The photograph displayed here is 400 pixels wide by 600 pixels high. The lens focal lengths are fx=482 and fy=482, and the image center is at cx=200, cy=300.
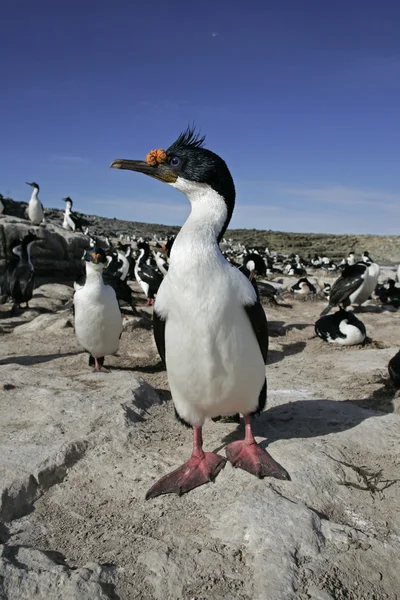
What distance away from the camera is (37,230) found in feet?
52.4

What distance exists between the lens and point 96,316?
682 centimetres

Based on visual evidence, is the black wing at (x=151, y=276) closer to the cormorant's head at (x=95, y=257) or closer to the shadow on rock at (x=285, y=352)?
the shadow on rock at (x=285, y=352)

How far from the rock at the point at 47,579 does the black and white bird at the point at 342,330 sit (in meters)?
6.66

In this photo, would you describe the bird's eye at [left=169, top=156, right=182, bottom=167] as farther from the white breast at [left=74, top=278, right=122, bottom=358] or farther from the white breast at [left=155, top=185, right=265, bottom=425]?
the white breast at [left=74, top=278, right=122, bottom=358]

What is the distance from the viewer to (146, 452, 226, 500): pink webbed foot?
3146 millimetres

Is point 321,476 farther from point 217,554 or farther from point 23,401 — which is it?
point 23,401

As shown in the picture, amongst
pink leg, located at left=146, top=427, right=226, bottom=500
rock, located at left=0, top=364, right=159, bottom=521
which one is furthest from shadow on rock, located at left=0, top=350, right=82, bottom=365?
pink leg, located at left=146, top=427, right=226, bottom=500

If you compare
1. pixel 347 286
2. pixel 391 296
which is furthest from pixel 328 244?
pixel 347 286

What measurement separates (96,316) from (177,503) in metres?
4.12

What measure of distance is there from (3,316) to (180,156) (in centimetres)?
913

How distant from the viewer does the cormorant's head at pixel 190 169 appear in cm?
324

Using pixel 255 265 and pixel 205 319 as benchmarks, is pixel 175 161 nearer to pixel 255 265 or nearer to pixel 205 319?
pixel 205 319

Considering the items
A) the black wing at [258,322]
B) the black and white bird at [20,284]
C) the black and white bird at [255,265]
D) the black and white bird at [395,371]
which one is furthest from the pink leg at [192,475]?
the black and white bird at [20,284]

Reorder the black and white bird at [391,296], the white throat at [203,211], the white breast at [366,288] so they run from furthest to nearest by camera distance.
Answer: the black and white bird at [391,296], the white breast at [366,288], the white throat at [203,211]
